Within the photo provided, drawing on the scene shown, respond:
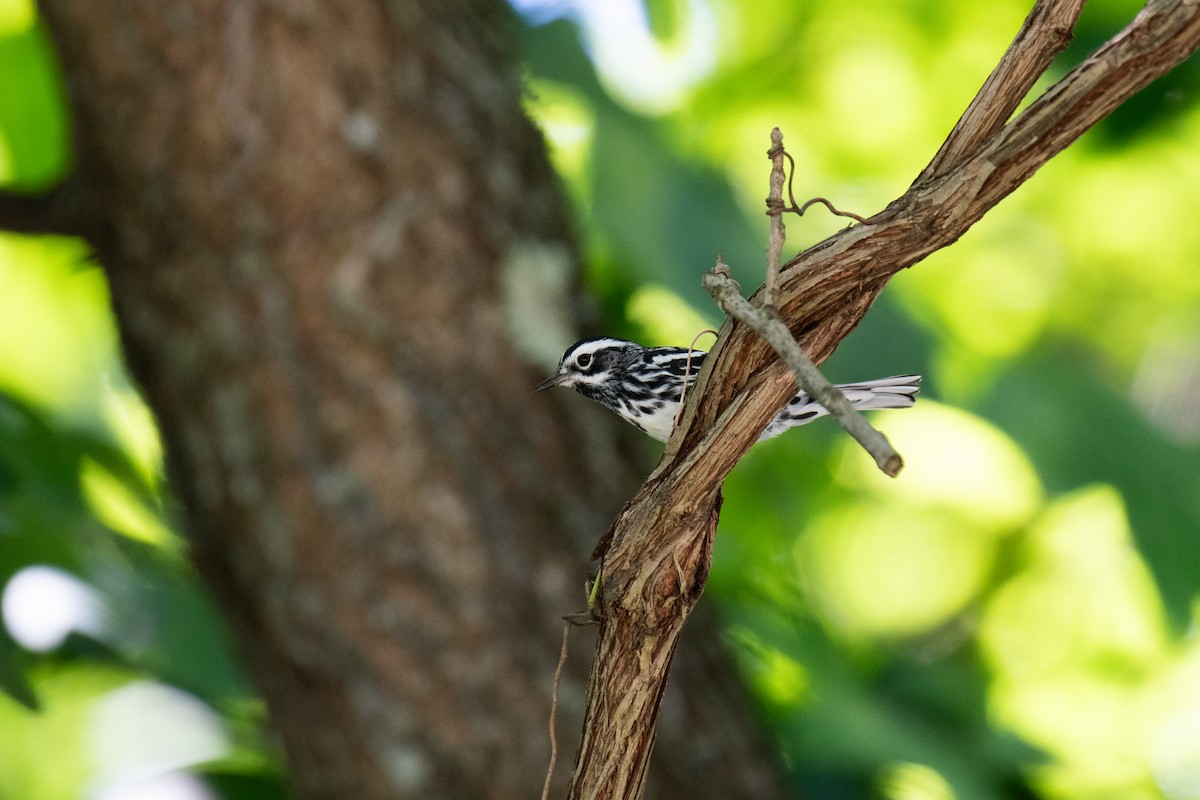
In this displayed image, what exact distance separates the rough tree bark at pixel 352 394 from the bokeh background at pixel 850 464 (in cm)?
40

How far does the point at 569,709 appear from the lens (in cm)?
388

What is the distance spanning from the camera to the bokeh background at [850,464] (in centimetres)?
417

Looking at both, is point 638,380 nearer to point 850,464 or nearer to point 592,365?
point 592,365

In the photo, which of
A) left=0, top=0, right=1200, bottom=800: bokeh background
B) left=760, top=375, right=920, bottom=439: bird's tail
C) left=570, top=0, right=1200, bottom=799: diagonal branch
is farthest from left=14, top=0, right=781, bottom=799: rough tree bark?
left=570, top=0, right=1200, bottom=799: diagonal branch

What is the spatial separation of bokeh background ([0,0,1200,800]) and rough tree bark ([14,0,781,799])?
1.30ft

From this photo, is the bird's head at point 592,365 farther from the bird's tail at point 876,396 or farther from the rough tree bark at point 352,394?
the rough tree bark at point 352,394

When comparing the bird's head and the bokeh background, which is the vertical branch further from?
the bokeh background

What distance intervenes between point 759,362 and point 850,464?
3367 mm

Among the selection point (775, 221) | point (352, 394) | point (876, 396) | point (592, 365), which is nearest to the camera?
point (775, 221)

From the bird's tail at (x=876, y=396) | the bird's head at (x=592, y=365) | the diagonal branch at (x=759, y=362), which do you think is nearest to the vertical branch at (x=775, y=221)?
the diagonal branch at (x=759, y=362)

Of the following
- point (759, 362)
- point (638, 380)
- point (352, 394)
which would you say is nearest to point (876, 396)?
point (638, 380)

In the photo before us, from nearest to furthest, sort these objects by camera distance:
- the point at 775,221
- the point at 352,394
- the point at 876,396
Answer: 1. the point at 775,221
2. the point at 876,396
3. the point at 352,394

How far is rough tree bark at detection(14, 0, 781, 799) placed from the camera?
3803mm

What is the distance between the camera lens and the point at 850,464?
4.59 m
